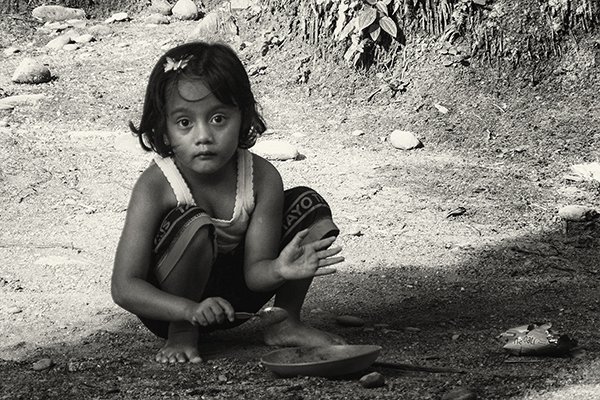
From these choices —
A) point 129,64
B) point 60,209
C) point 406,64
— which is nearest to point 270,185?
point 60,209

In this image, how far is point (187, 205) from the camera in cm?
321

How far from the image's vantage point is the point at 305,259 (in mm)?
3064

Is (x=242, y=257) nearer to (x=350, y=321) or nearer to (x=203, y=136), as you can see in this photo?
(x=203, y=136)

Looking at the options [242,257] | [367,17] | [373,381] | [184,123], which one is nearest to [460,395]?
[373,381]

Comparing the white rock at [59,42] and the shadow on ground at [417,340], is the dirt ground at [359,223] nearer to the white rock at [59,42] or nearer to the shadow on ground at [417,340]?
the shadow on ground at [417,340]

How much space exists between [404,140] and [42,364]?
3.37 m

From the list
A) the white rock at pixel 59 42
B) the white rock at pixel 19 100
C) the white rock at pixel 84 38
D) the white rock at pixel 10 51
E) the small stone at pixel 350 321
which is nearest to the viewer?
the small stone at pixel 350 321

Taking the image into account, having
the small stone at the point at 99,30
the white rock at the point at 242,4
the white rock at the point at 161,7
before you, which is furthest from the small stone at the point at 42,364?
the white rock at the point at 161,7

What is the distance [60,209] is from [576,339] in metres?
2.95

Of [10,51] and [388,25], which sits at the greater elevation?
[388,25]

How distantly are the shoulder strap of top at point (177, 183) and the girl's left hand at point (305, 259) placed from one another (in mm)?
367

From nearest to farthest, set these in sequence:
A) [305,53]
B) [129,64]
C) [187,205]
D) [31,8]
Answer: [187,205]
[305,53]
[129,64]
[31,8]

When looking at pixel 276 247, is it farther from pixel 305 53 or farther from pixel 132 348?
pixel 305 53

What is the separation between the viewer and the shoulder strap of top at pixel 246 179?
10.8ft
